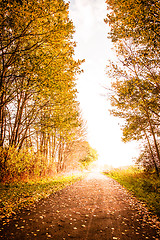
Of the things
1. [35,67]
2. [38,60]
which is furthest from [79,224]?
[38,60]

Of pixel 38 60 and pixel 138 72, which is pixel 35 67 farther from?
pixel 138 72

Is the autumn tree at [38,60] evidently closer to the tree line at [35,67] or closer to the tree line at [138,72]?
the tree line at [35,67]

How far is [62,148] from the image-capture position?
1988 centimetres

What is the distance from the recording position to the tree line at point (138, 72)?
19.5 ft

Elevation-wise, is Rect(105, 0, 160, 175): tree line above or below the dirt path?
above

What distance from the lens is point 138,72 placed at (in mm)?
9016

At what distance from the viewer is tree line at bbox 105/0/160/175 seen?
19.5 ft

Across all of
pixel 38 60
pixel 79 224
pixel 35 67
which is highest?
pixel 38 60

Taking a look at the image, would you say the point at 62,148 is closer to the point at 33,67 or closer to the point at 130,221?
the point at 33,67

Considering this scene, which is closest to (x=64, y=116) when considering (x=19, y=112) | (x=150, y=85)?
(x=19, y=112)

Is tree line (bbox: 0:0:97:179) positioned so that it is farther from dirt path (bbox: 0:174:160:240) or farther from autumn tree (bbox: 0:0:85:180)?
dirt path (bbox: 0:174:160:240)

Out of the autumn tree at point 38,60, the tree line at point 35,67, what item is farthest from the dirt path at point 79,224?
the autumn tree at point 38,60

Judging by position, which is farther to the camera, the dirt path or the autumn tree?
the autumn tree

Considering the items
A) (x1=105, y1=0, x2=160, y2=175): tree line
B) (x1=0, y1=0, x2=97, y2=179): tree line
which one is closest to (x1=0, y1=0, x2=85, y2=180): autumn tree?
(x1=0, y1=0, x2=97, y2=179): tree line
